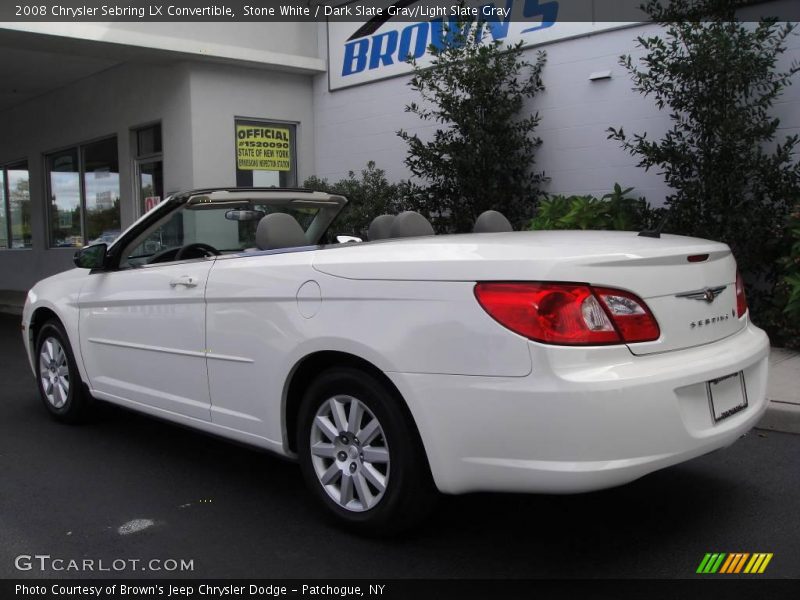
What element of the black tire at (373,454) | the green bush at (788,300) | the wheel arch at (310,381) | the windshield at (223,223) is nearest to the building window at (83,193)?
the windshield at (223,223)

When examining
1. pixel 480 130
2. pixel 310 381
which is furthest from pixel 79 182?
pixel 310 381

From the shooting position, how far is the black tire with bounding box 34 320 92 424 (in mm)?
5312

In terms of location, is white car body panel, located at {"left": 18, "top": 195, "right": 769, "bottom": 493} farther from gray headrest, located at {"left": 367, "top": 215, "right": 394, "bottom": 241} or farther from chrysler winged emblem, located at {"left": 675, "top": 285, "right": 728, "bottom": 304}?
gray headrest, located at {"left": 367, "top": 215, "right": 394, "bottom": 241}

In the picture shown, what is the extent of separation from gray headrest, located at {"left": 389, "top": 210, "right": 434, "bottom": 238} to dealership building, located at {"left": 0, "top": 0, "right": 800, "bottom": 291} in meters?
5.31

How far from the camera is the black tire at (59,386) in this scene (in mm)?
5312

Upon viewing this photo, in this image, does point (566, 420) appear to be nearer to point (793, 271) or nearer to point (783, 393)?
point (783, 393)

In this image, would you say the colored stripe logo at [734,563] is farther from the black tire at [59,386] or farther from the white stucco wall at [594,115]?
the white stucco wall at [594,115]

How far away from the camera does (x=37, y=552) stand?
3.34 m

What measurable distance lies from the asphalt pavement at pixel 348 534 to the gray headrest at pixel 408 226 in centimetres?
138

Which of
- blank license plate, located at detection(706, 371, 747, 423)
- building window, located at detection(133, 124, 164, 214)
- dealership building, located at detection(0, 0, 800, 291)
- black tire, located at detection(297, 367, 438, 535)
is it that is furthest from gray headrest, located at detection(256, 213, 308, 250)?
building window, located at detection(133, 124, 164, 214)

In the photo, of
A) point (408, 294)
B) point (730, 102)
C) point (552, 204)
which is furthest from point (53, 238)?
point (408, 294)

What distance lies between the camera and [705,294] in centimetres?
325

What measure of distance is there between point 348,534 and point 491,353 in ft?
3.83

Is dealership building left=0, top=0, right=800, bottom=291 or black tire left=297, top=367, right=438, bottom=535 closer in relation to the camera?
black tire left=297, top=367, right=438, bottom=535
